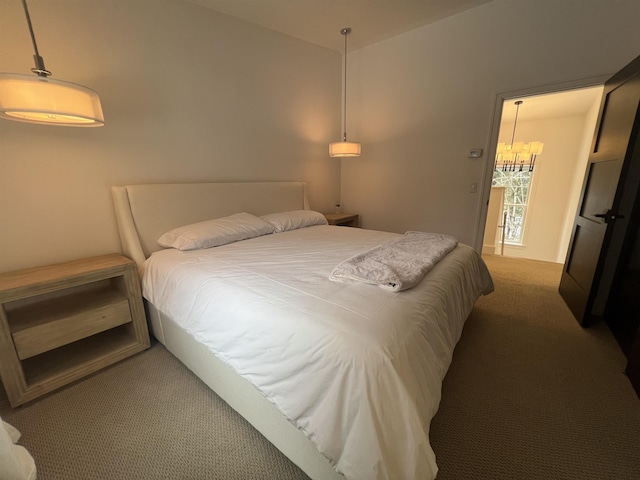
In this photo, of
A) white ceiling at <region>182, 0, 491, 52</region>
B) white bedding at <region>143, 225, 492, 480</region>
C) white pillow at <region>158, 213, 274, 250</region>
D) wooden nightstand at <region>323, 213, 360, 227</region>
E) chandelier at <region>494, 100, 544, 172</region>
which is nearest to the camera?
white bedding at <region>143, 225, 492, 480</region>

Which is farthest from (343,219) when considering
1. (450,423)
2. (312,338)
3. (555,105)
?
(555,105)

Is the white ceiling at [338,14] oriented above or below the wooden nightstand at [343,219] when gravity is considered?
above

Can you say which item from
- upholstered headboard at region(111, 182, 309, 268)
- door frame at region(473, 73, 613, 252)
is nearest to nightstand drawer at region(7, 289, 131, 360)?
upholstered headboard at region(111, 182, 309, 268)

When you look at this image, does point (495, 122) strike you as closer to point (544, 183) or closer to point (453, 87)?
point (453, 87)

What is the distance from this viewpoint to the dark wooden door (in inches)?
72.4

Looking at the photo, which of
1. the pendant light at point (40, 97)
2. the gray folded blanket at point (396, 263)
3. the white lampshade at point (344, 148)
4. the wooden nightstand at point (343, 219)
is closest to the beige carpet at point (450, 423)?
the gray folded blanket at point (396, 263)

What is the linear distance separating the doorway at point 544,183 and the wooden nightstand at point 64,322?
4940mm

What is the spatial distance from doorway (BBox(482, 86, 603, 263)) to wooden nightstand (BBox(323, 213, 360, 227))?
2.40 m

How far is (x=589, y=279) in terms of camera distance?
6.86 feet

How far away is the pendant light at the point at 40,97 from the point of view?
1.22 meters

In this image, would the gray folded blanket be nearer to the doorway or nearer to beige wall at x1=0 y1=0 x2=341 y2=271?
beige wall at x1=0 y1=0 x2=341 y2=271

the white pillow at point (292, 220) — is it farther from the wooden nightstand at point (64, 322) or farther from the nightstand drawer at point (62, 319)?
the nightstand drawer at point (62, 319)

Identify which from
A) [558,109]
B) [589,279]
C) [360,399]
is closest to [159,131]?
[360,399]

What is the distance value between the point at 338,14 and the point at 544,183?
5.36 meters
